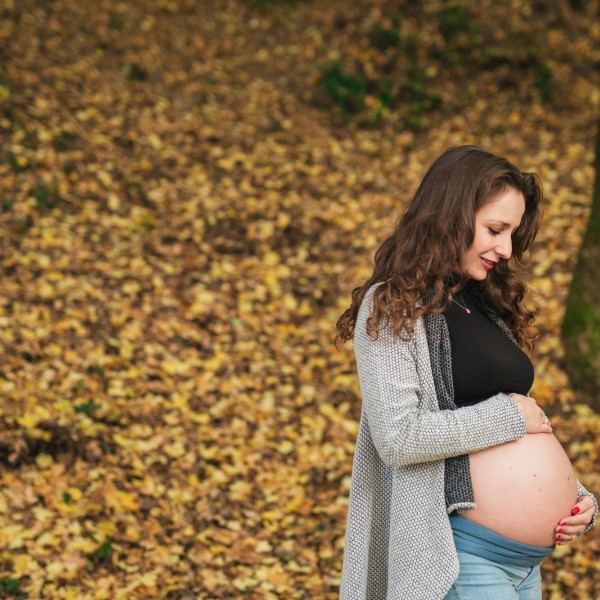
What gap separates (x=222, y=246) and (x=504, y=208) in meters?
4.81

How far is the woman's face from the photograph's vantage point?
220cm

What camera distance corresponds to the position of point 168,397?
203 inches

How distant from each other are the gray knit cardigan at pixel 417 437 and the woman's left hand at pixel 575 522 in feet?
1.16

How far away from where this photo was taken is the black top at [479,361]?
2.21 metres

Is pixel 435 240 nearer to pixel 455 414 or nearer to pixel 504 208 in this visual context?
pixel 504 208

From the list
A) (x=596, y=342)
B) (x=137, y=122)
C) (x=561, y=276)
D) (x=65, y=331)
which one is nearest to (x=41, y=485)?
(x=65, y=331)

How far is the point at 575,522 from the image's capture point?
2.31 meters

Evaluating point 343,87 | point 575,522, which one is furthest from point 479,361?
point 343,87

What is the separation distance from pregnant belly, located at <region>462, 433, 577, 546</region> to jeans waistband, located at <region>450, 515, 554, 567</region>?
0.02 m

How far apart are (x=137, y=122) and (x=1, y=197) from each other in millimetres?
2314

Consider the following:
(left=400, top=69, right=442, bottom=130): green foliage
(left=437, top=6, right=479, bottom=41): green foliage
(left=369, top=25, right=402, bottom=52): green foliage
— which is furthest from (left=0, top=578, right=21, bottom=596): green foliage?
(left=437, top=6, right=479, bottom=41): green foliage

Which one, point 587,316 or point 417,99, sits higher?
point 417,99

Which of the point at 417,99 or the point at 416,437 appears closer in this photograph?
the point at 416,437

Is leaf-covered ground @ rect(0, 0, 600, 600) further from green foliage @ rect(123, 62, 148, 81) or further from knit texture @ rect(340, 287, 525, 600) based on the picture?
knit texture @ rect(340, 287, 525, 600)
